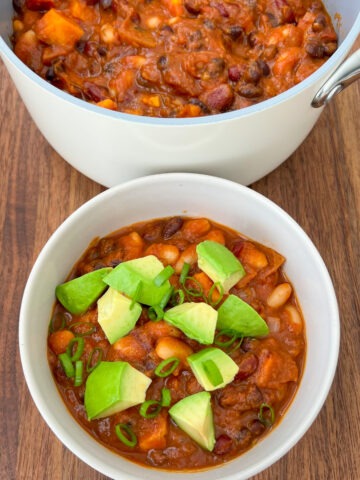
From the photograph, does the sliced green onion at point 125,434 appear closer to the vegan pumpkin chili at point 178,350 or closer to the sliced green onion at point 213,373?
the vegan pumpkin chili at point 178,350

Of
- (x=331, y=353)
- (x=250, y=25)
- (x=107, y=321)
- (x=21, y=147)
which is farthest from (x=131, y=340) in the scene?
(x=250, y=25)

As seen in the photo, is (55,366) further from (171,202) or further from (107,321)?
(171,202)

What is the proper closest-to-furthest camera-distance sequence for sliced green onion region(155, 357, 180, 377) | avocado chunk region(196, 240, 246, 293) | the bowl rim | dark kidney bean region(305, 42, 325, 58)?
the bowl rim → sliced green onion region(155, 357, 180, 377) → avocado chunk region(196, 240, 246, 293) → dark kidney bean region(305, 42, 325, 58)

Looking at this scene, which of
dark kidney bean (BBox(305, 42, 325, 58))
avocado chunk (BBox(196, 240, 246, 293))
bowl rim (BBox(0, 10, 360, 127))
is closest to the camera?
bowl rim (BBox(0, 10, 360, 127))

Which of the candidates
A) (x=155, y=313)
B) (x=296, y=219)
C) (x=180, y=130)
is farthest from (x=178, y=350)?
(x=296, y=219)

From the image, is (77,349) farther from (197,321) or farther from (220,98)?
(220,98)

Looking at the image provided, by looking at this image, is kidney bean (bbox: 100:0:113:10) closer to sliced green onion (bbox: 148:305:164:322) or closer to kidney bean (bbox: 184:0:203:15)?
kidney bean (bbox: 184:0:203:15)

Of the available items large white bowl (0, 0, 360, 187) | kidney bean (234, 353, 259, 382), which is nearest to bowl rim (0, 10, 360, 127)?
large white bowl (0, 0, 360, 187)
